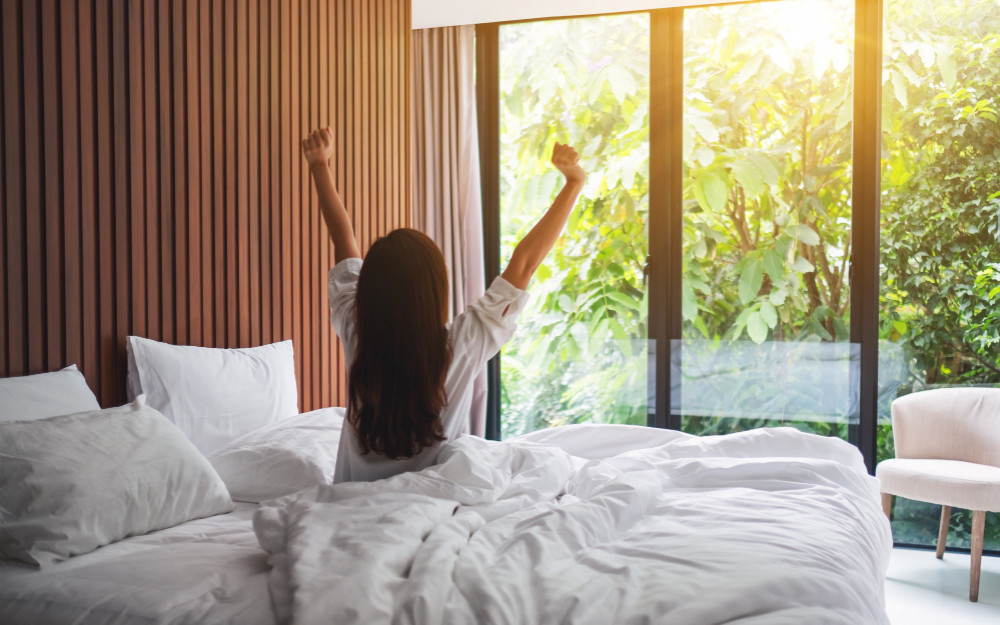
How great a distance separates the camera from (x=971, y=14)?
3.72m

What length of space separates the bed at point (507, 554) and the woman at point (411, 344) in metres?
0.11

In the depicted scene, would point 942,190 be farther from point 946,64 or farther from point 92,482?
point 92,482

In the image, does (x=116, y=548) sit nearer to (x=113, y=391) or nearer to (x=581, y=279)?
(x=113, y=391)

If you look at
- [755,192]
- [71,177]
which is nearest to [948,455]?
[755,192]

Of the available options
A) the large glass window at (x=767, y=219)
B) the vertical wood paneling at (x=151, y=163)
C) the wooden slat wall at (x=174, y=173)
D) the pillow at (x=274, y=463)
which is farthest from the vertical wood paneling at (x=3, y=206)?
the large glass window at (x=767, y=219)

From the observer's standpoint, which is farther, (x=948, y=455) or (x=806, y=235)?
(x=806, y=235)

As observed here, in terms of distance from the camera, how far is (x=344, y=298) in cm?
191

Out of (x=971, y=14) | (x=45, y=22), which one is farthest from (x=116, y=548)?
(x=971, y=14)

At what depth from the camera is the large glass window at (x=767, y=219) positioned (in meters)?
3.96

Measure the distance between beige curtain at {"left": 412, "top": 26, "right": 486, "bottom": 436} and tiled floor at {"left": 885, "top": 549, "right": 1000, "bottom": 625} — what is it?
213 cm

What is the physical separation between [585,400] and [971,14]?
2.60 meters

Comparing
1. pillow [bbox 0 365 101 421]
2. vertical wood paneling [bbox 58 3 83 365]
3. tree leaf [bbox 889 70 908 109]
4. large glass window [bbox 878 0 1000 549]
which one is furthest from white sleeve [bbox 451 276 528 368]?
tree leaf [bbox 889 70 908 109]

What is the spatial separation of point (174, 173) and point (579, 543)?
1760 millimetres

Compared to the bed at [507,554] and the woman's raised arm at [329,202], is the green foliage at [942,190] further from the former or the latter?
the woman's raised arm at [329,202]
